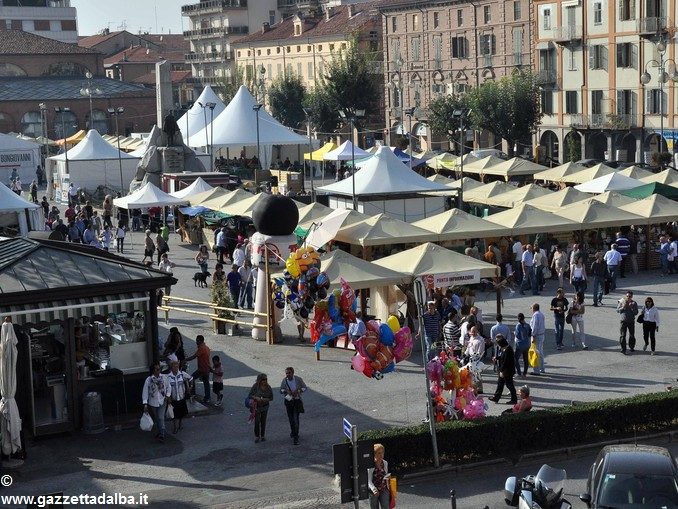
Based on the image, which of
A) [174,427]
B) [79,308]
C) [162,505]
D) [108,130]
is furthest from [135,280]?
[108,130]

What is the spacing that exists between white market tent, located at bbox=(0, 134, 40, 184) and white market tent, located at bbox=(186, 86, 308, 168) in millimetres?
8347

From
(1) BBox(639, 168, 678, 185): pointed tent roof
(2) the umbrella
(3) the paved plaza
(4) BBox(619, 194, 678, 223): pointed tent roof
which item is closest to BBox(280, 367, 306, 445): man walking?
(3) the paved plaza

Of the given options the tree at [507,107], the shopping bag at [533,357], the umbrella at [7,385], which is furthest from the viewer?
the tree at [507,107]

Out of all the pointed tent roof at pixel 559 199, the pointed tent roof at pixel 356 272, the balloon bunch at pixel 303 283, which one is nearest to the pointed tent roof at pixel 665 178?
the pointed tent roof at pixel 559 199

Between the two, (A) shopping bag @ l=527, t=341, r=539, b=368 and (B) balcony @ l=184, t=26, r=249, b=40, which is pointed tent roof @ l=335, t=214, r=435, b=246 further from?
(B) balcony @ l=184, t=26, r=249, b=40

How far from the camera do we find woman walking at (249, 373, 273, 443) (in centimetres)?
1817

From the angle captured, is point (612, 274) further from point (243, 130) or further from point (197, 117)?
point (197, 117)

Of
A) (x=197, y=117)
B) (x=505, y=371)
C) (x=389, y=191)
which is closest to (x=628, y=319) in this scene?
(x=505, y=371)

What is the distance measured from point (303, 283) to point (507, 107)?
165 ft

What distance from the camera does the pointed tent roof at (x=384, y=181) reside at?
38.8 metres

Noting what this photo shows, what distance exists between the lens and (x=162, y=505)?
15977 mm

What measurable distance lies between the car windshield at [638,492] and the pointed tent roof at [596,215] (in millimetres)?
18667

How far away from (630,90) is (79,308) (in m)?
51.3

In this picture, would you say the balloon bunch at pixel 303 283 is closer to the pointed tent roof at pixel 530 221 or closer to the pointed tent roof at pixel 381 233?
the pointed tent roof at pixel 381 233
